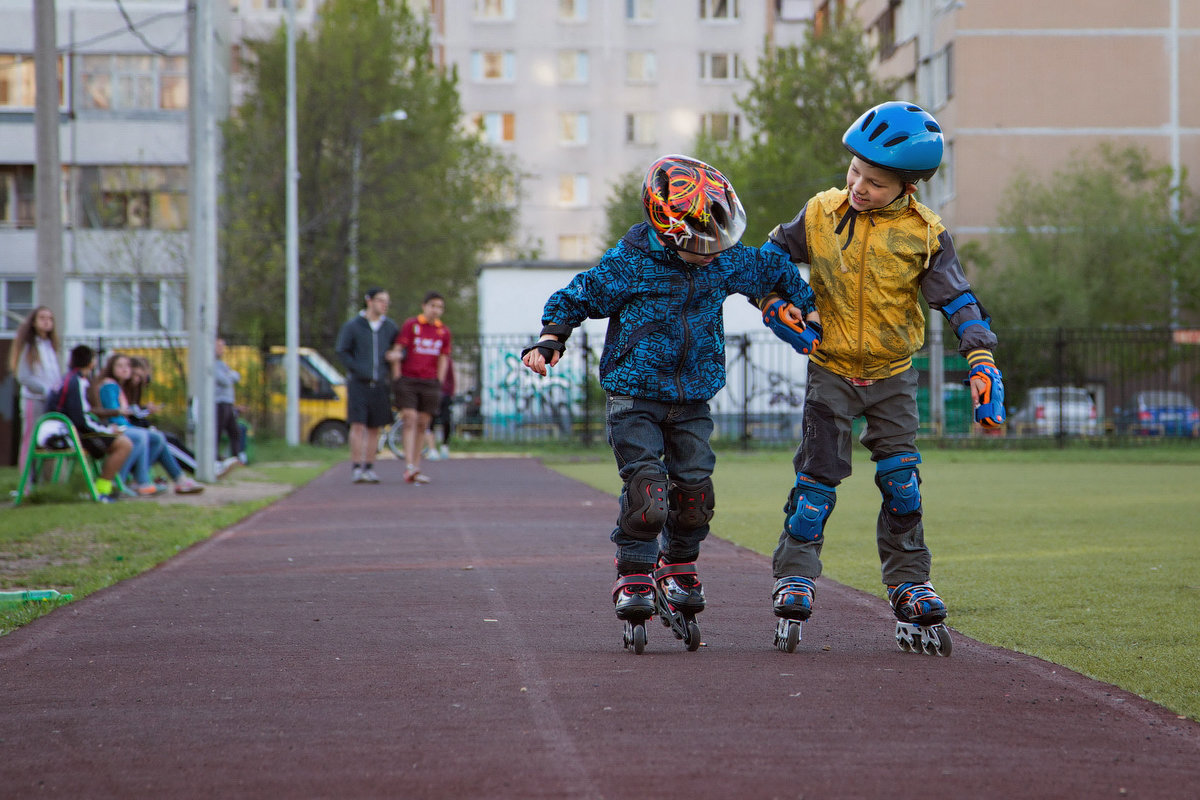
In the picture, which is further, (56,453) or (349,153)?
(349,153)

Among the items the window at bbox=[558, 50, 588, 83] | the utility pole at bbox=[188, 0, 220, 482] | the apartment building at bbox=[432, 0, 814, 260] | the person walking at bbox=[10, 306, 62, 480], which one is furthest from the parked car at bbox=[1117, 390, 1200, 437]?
the window at bbox=[558, 50, 588, 83]

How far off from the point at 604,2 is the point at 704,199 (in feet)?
221

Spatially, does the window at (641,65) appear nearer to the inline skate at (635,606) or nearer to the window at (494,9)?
the window at (494,9)

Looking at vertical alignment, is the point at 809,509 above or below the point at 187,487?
above

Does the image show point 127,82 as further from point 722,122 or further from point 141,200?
point 722,122

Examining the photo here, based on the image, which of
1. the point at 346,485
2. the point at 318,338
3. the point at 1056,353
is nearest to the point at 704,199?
the point at 346,485

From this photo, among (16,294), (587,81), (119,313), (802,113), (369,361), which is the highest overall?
(587,81)

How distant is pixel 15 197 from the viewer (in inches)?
1753

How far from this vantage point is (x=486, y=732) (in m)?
3.89

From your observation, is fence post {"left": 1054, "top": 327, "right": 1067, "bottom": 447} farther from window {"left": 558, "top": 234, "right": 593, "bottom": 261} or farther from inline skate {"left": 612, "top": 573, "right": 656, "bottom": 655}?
window {"left": 558, "top": 234, "right": 593, "bottom": 261}

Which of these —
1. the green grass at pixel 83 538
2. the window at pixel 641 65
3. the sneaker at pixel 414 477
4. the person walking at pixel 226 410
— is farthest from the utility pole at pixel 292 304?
the window at pixel 641 65

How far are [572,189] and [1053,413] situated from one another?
42.3 meters

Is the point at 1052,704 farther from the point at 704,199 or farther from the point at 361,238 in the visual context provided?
the point at 361,238

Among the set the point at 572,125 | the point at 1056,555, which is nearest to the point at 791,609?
the point at 1056,555
